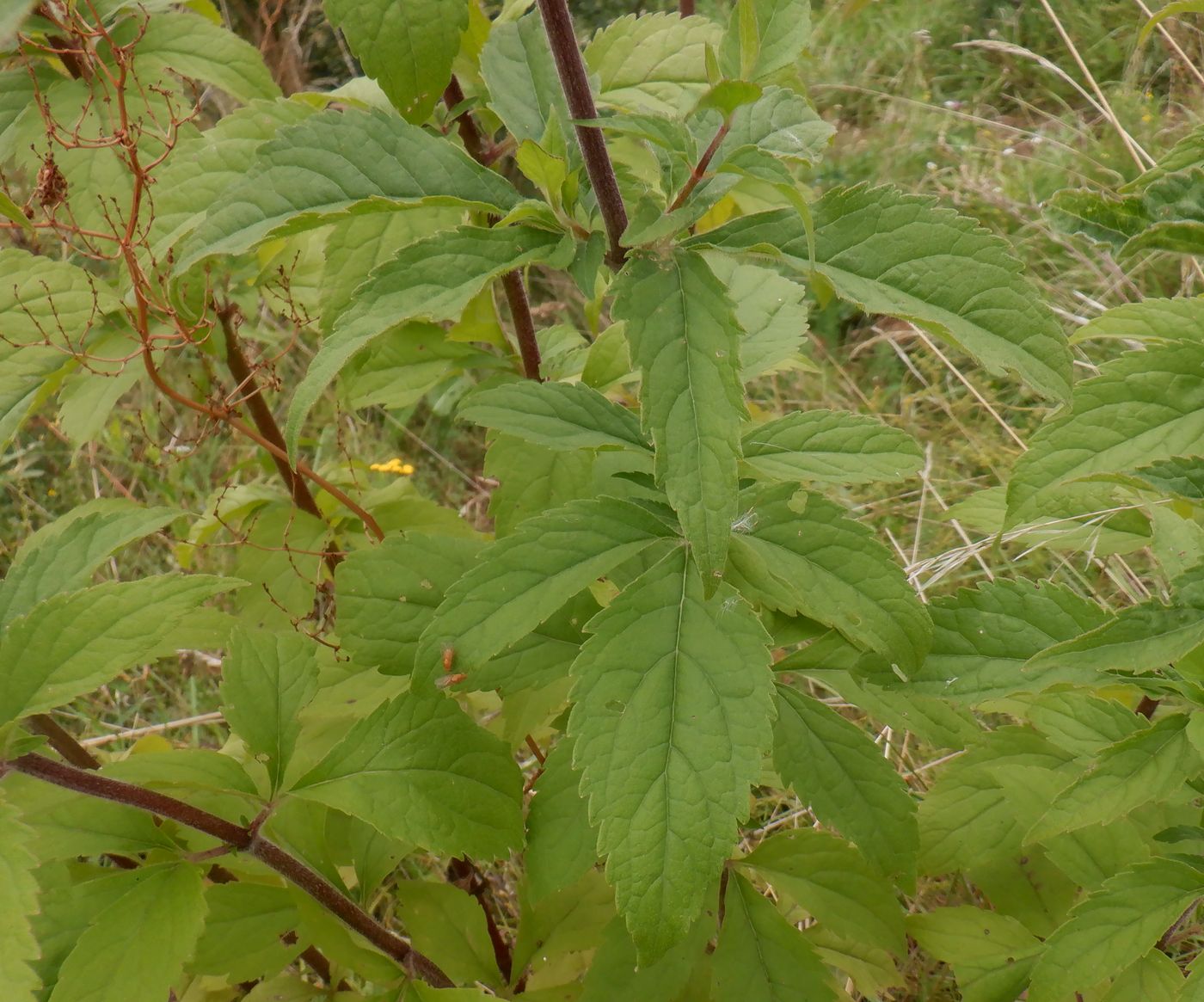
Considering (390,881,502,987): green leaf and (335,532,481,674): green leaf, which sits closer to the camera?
(335,532,481,674): green leaf

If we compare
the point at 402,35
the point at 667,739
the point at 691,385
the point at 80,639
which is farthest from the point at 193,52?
the point at 667,739

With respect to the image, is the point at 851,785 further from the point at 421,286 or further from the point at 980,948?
the point at 421,286

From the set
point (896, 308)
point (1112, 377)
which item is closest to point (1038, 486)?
point (1112, 377)

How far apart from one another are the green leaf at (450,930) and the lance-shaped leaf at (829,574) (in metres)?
0.74

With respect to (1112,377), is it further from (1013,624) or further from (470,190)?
(470,190)

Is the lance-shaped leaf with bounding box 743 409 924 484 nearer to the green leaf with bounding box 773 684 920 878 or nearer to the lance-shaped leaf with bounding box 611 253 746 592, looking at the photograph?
the lance-shaped leaf with bounding box 611 253 746 592

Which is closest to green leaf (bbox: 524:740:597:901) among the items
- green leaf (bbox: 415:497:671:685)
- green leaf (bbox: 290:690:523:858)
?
green leaf (bbox: 290:690:523:858)

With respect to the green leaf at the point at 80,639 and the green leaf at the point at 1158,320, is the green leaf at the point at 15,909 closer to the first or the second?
the green leaf at the point at 80,639

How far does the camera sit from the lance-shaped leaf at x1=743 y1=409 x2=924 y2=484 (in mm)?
1298

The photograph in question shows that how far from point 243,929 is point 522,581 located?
0.66 metres

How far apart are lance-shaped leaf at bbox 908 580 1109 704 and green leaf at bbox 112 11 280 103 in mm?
1277

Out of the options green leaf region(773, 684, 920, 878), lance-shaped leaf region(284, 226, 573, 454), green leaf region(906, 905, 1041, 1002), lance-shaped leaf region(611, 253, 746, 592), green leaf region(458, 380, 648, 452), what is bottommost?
green leaf region(906, 905, 1041, 1002)

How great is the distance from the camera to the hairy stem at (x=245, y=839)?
3.83 ft

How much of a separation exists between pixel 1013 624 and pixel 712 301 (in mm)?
593
